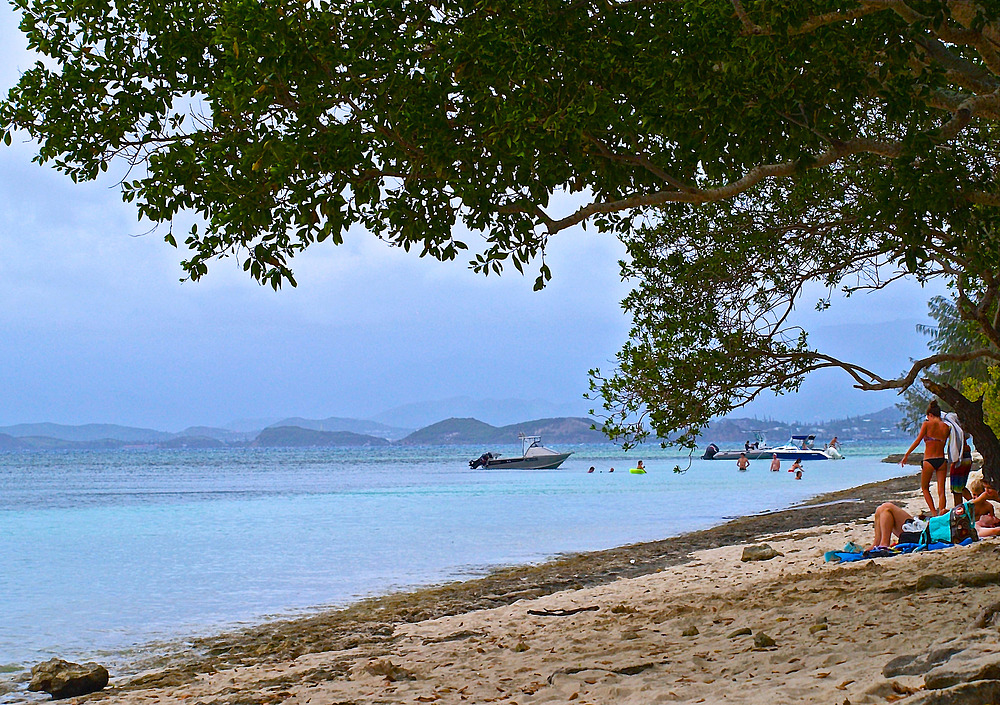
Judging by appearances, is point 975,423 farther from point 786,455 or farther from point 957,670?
point 786,455

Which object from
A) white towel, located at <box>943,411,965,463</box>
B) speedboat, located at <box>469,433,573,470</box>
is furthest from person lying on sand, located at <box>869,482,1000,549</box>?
speedboat, located at <box>469,433,573,470</box>

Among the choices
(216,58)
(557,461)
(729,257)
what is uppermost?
(216,58)

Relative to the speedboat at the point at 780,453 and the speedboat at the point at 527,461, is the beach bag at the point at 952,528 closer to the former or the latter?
the speedboat at the point at 527,461

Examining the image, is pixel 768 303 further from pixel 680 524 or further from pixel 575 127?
pixel 680 524

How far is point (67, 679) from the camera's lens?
970 centimetres

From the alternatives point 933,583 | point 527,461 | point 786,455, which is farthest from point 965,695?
point 786,455

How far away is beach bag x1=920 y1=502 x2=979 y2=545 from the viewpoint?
476 inches

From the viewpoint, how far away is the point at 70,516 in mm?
39469

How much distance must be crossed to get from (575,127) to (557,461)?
84.4 m

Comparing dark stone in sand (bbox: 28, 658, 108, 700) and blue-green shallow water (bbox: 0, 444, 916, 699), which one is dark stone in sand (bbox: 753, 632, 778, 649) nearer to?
dark stone in sand (bbox: 28, 658, 108, 700)

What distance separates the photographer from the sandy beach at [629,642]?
21.0 ft

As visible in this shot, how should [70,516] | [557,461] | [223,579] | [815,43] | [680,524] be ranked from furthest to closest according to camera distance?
[557,461], [70,516], [680,524], [223,579], [815,43]

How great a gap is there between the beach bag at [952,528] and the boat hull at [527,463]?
248 ft

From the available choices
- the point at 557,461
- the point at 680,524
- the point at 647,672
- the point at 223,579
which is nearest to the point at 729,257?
the point at 647,672
